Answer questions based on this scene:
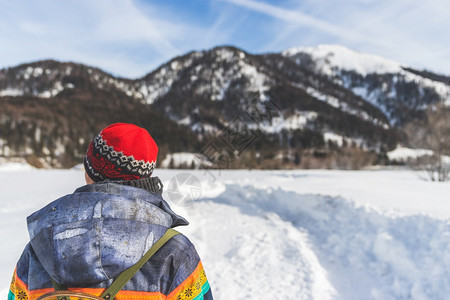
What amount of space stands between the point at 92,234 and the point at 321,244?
591cm

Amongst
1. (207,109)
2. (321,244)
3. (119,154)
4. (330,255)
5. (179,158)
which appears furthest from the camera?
(207,109)

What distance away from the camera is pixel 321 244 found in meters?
5.93

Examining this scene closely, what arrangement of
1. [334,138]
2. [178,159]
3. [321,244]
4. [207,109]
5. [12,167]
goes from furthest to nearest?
[207,109] < [334,138] < [178,159] < [12,167] < [321,244]

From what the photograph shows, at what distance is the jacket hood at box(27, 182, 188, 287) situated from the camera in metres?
1.00

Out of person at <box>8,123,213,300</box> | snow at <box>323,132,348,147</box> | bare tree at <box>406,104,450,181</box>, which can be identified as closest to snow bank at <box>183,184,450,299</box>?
person at <box>8,123,213,300</box>

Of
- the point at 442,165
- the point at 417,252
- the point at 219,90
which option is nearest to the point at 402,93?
the point at 219,90

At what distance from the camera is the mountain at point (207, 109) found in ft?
314

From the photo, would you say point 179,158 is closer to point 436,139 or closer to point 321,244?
point 436,139

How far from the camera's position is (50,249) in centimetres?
104

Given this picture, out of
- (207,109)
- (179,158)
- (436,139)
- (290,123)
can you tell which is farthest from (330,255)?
(207,109)

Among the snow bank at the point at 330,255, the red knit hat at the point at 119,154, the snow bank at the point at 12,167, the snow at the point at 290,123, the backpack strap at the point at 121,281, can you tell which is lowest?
the snow bank at the point at 12,167

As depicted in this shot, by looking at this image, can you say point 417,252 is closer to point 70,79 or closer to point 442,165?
point 442,165

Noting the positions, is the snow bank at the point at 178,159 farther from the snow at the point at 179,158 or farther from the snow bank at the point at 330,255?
→ the snow bank at the point at 330,255

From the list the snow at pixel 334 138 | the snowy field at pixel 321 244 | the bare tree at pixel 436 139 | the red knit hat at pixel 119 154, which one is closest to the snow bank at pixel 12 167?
the snowy field at pixel 321 244
